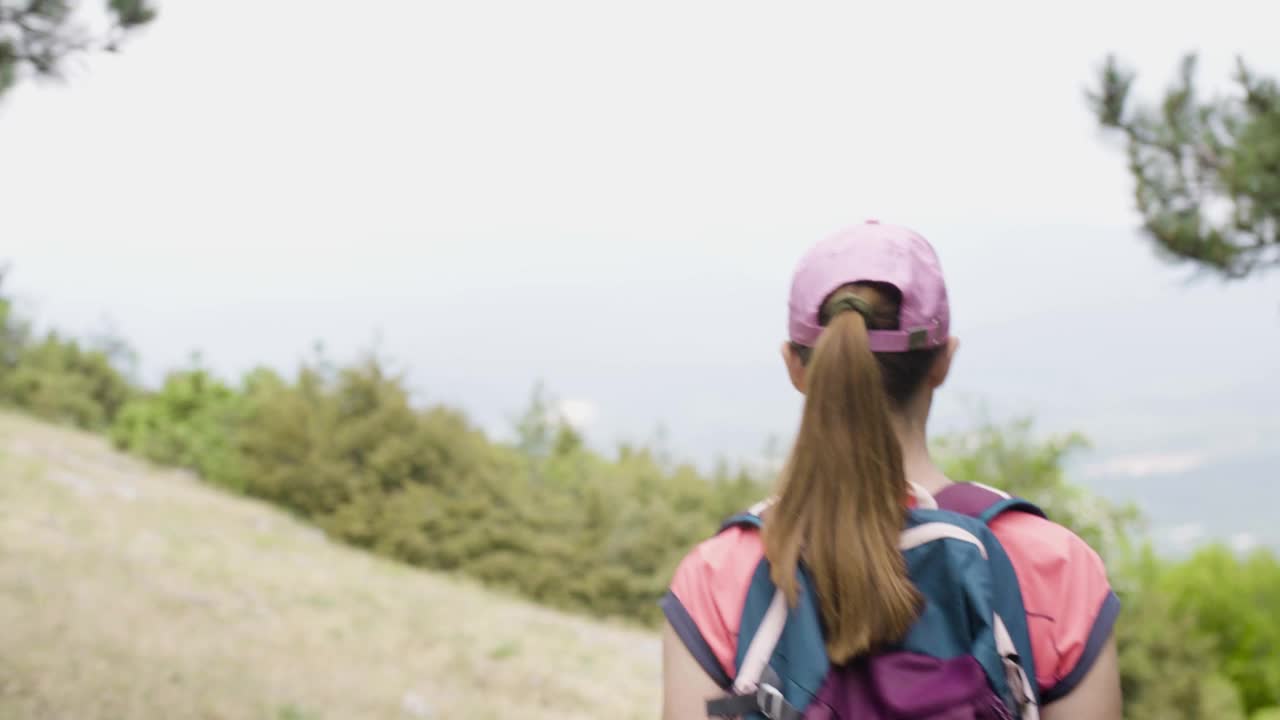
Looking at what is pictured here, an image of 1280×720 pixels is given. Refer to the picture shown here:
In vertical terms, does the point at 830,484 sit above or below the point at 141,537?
above

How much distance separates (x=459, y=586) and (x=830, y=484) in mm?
16050

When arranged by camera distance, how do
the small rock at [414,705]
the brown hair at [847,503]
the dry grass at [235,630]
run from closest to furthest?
1. the brown hair at [847,503]
2. the dry grass at [235,630]
3. the small rock at [414,705]

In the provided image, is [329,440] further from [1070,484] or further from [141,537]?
[1070,484]

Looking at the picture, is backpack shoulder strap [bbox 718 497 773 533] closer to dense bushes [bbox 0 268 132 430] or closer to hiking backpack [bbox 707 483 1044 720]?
hiking backpack [bbox 707 483 1044 720]

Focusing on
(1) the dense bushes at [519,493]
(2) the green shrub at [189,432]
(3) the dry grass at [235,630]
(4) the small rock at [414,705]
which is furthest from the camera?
(2) the green shrub at [189,432]

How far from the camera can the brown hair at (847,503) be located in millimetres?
1280

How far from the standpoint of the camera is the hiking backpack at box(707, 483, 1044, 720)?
128cm

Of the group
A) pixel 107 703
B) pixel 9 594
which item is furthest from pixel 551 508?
pixel 107 703

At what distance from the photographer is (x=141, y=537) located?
39.4ft

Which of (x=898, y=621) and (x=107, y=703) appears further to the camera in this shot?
(x=107, y=703)

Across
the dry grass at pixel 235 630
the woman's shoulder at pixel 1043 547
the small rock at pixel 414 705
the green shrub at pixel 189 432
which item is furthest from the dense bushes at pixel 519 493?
the woman's shoulder at pixel 1043 547

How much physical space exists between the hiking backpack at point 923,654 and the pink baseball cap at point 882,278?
0.22m

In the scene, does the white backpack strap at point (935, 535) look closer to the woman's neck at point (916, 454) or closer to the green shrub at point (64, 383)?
the woman's neck at point (916, 454)

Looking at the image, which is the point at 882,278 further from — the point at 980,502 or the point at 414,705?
Answer: the point at 414,705
